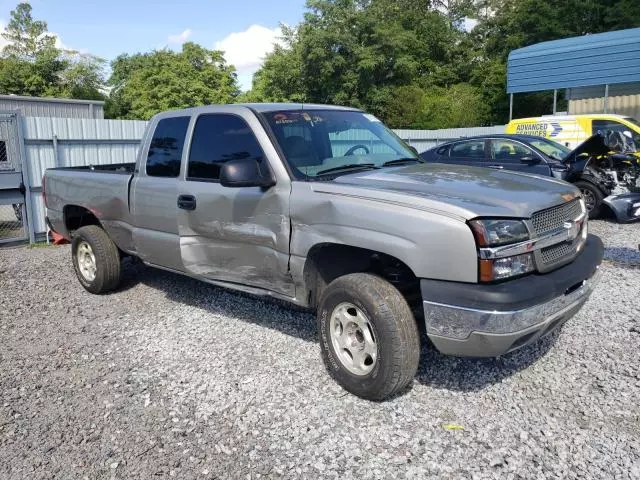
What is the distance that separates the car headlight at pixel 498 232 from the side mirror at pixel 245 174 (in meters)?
1.55

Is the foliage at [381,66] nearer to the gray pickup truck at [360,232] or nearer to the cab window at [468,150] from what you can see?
the cab window at [468,150]

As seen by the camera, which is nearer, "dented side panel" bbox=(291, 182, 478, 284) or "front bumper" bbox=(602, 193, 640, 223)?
"dented side panel" bbox=(291, 182, 478, 284)

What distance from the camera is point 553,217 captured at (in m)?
3.46

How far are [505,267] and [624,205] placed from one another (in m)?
7.20

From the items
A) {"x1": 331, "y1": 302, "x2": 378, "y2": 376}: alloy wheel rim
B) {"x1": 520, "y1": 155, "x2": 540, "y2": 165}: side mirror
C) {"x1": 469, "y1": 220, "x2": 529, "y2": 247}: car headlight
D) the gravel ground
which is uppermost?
{"x1": 520, "y1": 155, "x2": 540, "y2": 165}: side mirror

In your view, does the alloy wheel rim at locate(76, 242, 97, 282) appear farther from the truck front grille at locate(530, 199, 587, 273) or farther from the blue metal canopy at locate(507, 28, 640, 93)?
the blue metal canopy at locate(507, 28, 640, 93)

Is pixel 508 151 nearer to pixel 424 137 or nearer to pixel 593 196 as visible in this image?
pixel 593 196

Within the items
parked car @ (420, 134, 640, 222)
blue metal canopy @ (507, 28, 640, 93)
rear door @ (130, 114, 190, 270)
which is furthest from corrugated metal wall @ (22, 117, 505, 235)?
blue metal canopy @ (507, 28, 640, 93)

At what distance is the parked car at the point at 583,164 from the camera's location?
9.09 m

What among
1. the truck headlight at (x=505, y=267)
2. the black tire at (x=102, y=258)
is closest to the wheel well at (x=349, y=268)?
the truck headlight at (x=505, y=267)

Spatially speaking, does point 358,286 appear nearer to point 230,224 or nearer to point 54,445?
point 230,224

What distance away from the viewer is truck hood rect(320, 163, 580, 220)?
10.5ft

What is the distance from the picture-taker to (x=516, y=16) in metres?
37.6

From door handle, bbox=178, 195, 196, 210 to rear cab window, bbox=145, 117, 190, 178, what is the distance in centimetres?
30
